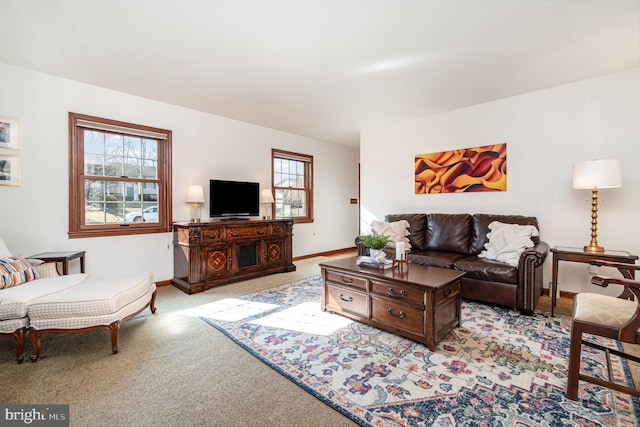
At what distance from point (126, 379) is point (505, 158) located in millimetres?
4610

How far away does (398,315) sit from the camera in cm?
231

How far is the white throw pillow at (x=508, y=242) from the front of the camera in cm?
300

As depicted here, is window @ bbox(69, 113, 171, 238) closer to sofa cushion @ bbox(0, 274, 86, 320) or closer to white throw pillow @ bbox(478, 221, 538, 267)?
sofa cushion @ bbox(0, 274, 86, 320)

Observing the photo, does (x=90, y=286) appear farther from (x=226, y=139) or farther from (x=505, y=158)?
(x=505, y=158)

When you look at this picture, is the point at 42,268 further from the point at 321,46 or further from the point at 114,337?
the point at 321,46

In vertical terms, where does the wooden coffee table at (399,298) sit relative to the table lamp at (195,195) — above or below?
below

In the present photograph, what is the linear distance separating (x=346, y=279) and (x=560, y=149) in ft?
10.2

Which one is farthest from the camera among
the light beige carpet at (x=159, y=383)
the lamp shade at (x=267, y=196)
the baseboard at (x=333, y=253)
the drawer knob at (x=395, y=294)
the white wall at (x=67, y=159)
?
the baseboard at (x=333, y=253)

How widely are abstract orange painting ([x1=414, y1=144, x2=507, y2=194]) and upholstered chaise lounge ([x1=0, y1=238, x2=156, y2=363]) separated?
4106mm

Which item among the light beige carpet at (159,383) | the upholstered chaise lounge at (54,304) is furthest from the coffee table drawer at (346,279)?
the upholstered chaise lounge at (54,304)

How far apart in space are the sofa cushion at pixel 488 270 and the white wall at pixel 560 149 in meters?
1.10

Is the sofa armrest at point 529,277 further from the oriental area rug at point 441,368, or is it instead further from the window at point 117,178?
the window at point 117,178

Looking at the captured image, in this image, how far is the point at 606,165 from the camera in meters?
2.69

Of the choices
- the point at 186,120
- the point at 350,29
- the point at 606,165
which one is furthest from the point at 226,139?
the point at 606,165
